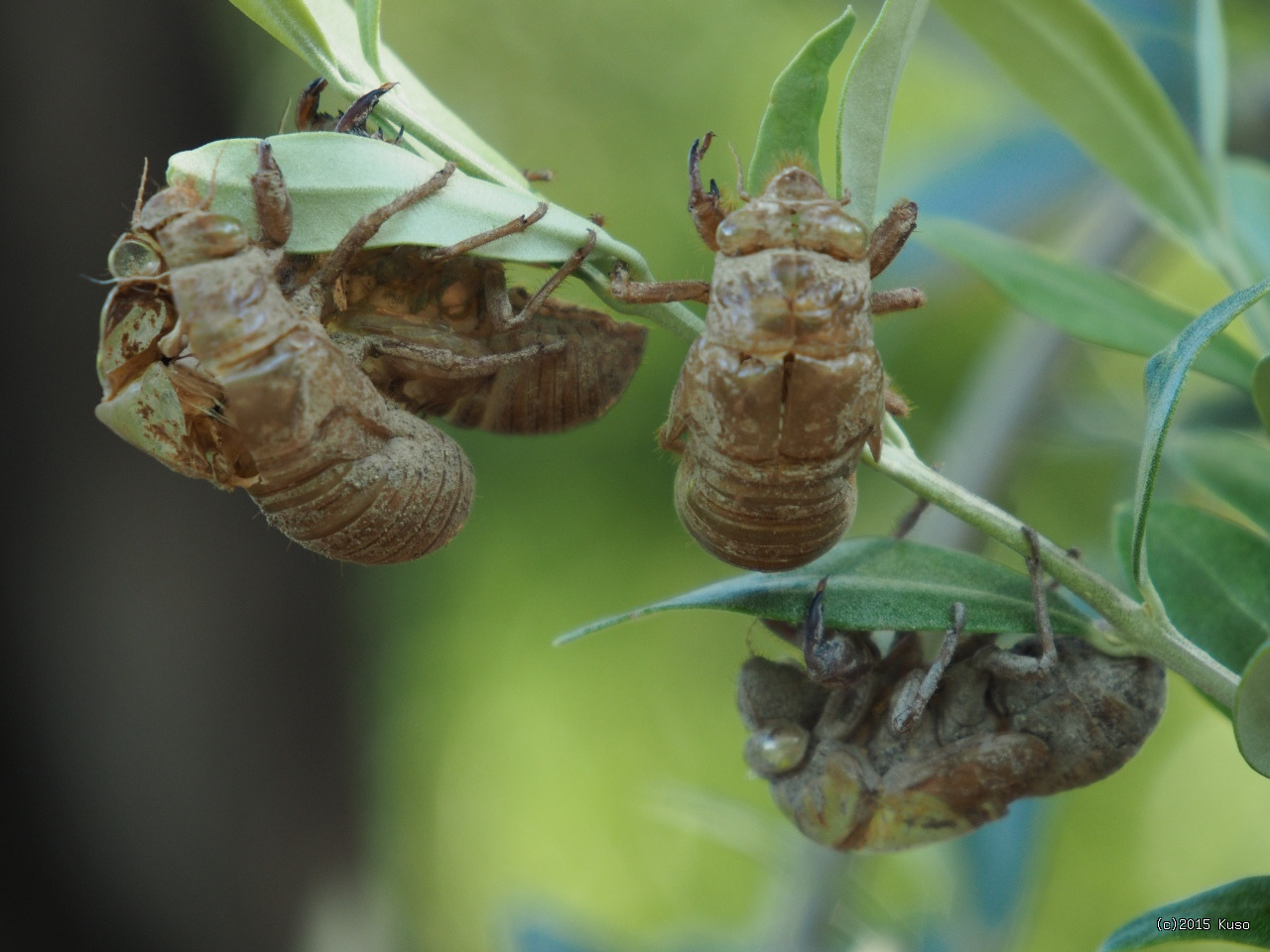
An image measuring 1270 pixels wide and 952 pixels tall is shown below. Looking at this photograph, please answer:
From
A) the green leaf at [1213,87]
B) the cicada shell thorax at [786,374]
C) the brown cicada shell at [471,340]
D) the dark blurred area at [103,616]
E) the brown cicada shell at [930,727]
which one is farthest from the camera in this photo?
the dark blurred area at [103,616]

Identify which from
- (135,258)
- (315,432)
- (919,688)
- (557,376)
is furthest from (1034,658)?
(135,258)

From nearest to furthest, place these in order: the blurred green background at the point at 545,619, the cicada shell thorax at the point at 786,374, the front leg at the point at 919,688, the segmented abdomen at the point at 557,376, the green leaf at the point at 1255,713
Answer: the green leaf at the point at 1255,713, the cicada shell thorax at the point at 786,374, the front leg at the point at 919,688, the segmented abdomen at the point at 557,376, the blurred green background at the point at 545,619

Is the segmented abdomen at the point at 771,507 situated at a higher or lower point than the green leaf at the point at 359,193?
lower

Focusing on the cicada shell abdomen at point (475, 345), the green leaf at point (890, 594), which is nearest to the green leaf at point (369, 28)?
the cicada shell abdomen at point (475, 345)

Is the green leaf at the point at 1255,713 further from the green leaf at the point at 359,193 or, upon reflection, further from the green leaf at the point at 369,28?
the green leaf at the point at 369,28

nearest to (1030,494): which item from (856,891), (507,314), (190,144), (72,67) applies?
(856,891)

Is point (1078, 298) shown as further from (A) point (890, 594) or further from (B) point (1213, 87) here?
(A) point (890, 594)

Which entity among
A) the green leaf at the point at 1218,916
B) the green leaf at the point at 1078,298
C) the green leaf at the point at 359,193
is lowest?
the green leaf at the point at 1218,916
